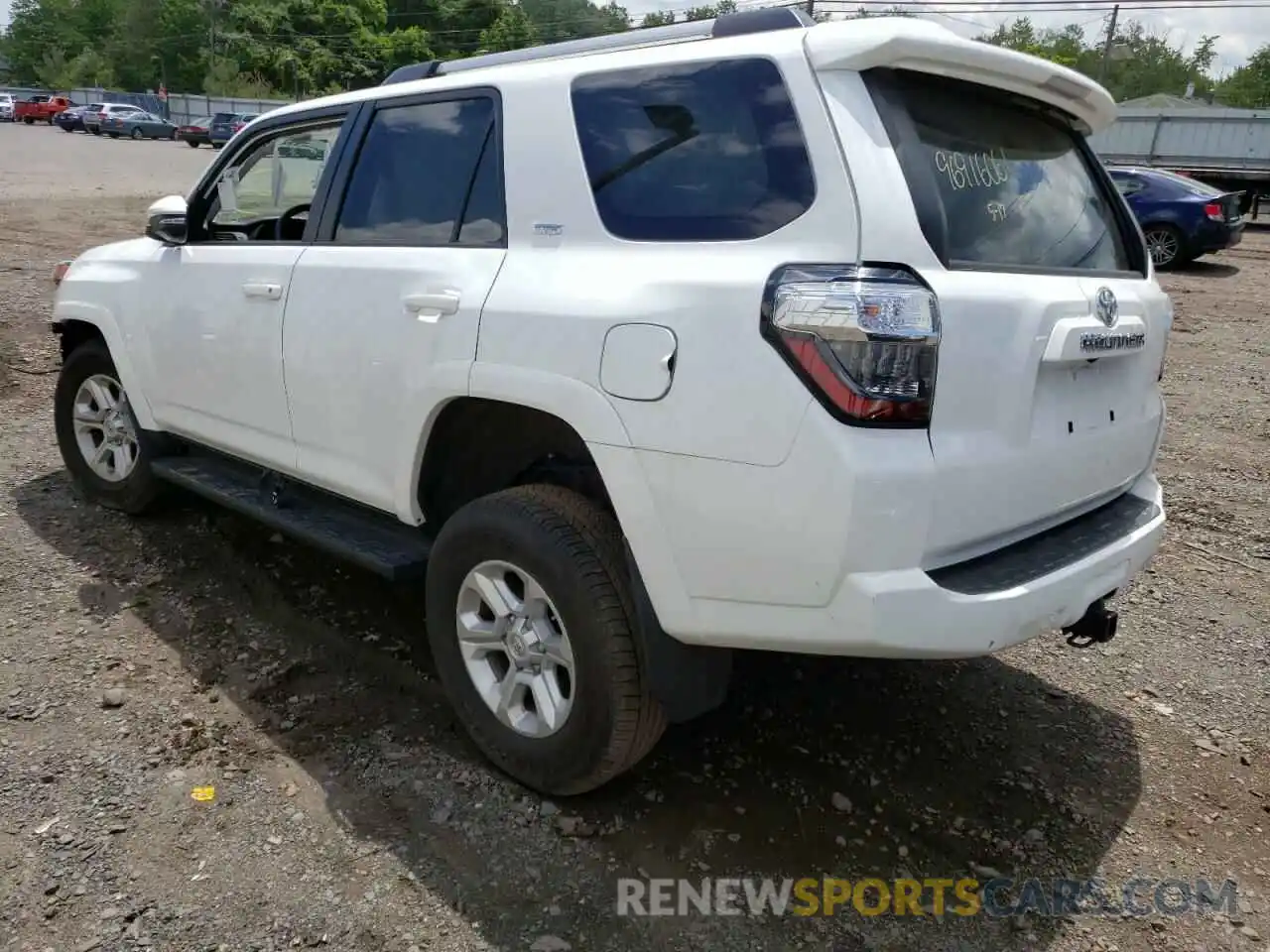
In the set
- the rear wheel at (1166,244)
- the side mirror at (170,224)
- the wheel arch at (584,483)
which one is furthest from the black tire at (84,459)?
the rear wheel at (1166,244)

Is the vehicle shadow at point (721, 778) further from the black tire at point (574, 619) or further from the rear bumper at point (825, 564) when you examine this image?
the rear bumper at point (825, 564)

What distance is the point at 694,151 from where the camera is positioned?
2.53 meters

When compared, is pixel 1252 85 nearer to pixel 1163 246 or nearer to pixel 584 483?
pixel 1163 246

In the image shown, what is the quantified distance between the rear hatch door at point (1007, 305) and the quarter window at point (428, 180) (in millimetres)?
1196

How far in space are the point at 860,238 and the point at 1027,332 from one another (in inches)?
19.9

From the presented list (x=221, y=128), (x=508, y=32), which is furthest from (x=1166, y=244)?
(x=508, y=32)

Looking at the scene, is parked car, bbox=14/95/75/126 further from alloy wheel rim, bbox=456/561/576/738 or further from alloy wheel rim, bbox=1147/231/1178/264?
alloy wheel rim, bbox=456/561/576/738

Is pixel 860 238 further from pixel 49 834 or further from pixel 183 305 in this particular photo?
pixel 183 305

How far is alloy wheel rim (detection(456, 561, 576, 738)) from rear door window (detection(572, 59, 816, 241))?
3.40ft

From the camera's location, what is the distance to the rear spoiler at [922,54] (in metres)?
2.30

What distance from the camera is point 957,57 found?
7.95 ft

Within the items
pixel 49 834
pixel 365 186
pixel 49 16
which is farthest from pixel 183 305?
pixel 49 16

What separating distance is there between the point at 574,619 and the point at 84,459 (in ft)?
11.5

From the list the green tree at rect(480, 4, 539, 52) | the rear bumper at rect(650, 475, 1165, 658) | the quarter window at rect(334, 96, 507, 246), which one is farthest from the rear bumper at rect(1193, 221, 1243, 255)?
the green tree at rect(480, 4, 539, 52)
